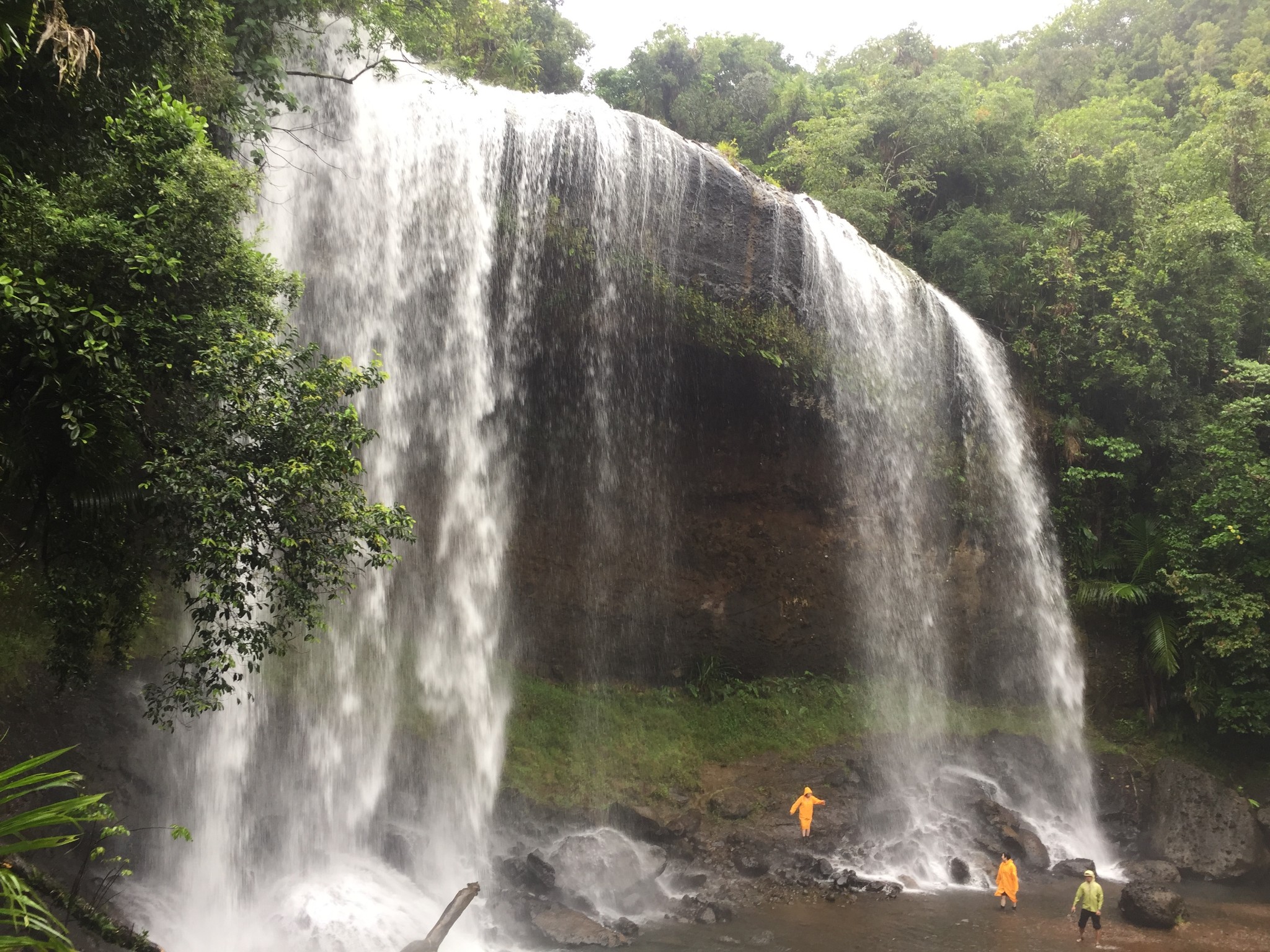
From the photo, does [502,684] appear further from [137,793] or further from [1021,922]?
[1021,922]

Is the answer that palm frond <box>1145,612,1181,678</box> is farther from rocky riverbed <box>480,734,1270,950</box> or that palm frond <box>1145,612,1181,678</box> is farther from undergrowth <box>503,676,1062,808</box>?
undergrowth <box>503,676,1062,808</box>

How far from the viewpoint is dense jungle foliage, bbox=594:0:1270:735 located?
45.5 feet

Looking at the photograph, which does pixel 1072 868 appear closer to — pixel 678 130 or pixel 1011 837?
pixel 1011 837

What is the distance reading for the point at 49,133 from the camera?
6.61 metres

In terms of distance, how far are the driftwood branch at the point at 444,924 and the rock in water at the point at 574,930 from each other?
4.74 feet

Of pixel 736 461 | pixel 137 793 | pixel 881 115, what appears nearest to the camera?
pixel 137 793

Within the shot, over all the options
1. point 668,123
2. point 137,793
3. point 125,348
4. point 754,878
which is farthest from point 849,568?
point 668,123

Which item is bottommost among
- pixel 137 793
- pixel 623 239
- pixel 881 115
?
pixel 137 793

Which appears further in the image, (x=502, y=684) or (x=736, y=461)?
(x=736, y=461)

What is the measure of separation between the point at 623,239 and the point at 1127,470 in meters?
10.4

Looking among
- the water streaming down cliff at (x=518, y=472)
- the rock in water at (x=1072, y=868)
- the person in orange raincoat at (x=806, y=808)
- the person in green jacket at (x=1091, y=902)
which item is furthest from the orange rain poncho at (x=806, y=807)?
the person in green jacket at (x=1091, y=902)

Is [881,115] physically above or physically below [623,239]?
above

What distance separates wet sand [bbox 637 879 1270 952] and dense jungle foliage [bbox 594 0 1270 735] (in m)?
4.78

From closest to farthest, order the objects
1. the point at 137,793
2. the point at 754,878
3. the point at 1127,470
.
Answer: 1. the point at 137,793
2. the point at 754,878
3. the point at 1127,470
